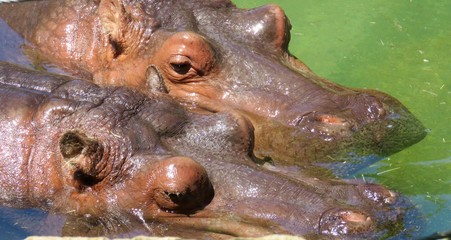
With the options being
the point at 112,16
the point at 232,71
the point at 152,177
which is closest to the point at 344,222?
the point at 152,177

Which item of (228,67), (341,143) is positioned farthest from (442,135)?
(228,67)

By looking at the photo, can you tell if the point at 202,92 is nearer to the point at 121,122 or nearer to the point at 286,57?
the point at 286,57

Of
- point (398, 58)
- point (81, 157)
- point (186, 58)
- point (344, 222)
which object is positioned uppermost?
point (81, 157)

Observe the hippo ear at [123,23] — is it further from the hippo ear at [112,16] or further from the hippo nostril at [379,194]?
the hippo nostril at [379,194]

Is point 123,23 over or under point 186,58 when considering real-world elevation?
over

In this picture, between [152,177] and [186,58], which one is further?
[186,58]

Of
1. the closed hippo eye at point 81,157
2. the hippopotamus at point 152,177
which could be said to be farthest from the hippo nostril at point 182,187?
the closed hippo eye at point 81,157

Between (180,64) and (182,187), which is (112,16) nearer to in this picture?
(180,64)
